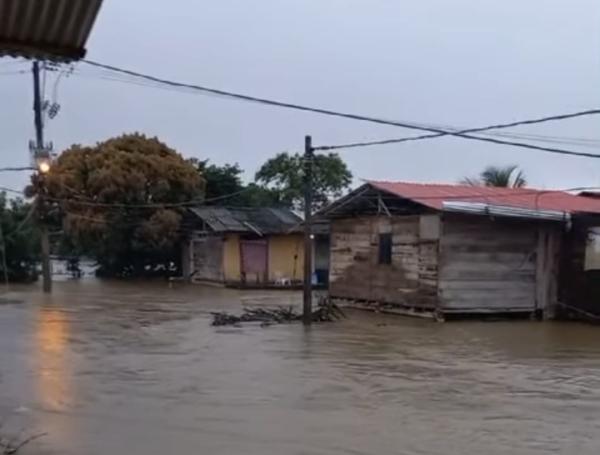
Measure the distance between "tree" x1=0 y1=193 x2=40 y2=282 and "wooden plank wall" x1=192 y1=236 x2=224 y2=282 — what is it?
7.15 meters

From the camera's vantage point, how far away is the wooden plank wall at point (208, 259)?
38344 mm

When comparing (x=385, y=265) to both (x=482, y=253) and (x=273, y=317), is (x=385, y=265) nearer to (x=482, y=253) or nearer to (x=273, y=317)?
(x=482, y=253)

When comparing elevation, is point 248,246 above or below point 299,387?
above

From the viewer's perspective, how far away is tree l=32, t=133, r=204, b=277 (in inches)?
1486

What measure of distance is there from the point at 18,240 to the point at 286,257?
11821 mm

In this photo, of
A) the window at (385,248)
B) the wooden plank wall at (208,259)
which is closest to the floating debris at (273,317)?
the window at (385,248)

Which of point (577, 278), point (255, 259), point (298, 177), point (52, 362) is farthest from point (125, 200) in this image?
point (52, 362)

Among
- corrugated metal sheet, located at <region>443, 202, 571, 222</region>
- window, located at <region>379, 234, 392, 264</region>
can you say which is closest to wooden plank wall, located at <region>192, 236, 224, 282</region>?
window, located at <region>379, 234, 392, 264</region>

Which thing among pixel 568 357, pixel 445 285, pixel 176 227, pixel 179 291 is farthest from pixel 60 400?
pixel 176 227

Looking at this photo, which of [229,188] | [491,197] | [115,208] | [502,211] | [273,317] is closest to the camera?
[273,317]

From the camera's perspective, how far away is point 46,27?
4.20m

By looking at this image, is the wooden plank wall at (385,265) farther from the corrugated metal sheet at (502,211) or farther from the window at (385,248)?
the corrugated metal sheet at (502,211)

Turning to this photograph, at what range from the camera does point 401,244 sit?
23500mm

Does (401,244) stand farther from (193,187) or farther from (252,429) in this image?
(193,187)
